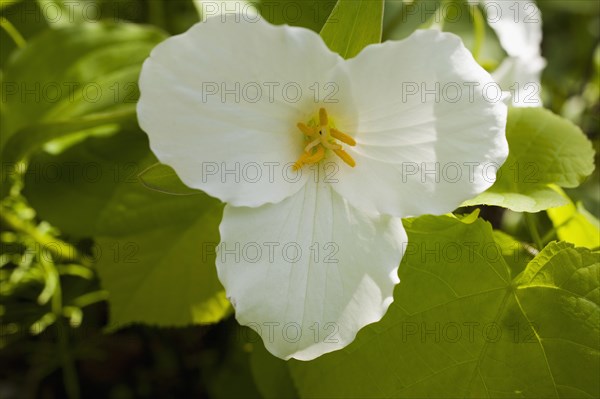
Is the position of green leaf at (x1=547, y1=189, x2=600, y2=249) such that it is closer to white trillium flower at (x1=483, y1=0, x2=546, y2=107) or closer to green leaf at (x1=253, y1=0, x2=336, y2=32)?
white trillium flower at (x1=483, y1=0, x2=546, y2=107)

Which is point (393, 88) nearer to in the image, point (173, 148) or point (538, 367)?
point (173, 148)

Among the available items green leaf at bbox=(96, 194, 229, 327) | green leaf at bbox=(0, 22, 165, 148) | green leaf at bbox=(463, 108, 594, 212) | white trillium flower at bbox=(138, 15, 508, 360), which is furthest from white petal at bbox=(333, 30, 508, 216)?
green leaf at bbox=(0, 22, 165, 148)

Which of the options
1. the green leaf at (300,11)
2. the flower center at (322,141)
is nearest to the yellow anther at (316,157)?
the flower center at (322,141)

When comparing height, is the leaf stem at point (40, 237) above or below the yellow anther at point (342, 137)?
below

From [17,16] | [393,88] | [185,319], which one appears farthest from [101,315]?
[393,88]

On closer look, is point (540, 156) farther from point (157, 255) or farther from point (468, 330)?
point (157, 255)

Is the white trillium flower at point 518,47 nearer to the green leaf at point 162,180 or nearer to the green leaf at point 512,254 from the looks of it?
the green leaf at point 512,254

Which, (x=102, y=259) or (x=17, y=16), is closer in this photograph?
(x=102, y=259)
